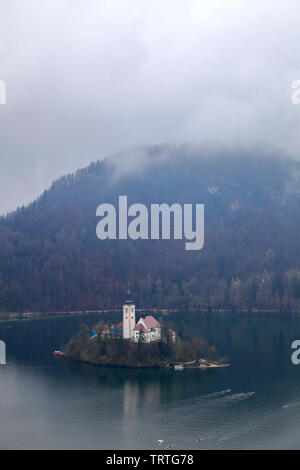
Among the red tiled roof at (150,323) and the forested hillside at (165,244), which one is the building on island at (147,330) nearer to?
the red tiled roof at (150,323)

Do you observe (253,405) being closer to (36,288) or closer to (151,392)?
(151,392)

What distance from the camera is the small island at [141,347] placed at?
4394cm

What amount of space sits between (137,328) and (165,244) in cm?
6610

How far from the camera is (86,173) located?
141375mm

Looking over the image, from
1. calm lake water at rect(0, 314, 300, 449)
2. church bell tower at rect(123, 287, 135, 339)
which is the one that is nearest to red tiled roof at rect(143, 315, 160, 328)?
church bell tower at rect(123, 287, 135, 339)

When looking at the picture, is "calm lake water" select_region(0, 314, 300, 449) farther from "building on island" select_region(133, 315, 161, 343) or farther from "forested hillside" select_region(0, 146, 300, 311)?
"forested hillside" select_region(0, 146, 300, 311)

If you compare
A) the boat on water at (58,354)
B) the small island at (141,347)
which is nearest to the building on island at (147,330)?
the small island at (141,347)

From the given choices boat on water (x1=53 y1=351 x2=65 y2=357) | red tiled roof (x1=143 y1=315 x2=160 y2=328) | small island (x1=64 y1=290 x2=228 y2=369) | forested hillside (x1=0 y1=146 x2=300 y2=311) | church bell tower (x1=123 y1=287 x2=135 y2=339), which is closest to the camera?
small island (x1=64 y1=290 x2=228 y2=369)

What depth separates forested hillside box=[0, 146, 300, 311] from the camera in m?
85.1

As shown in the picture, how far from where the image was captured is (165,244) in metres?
112

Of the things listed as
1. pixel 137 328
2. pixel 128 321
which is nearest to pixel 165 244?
pixel 128 321

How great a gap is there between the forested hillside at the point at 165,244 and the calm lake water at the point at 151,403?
1308 inches

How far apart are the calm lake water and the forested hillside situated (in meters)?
33.2

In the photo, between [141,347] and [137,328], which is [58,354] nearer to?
[137,328]
